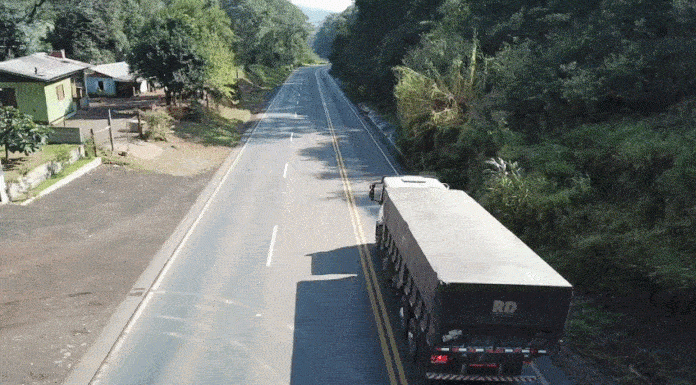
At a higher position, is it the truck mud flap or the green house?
the green house

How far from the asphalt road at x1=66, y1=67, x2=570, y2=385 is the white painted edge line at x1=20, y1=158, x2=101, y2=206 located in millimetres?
7314

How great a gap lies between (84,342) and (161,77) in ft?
111

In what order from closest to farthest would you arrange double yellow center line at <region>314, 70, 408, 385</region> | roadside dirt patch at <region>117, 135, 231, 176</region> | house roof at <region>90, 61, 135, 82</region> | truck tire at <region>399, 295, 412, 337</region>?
double yellow center line at <region>314, 70, 408, 385</region>, truck tire at <region>399, 295, 412, 337</region>, roadside dirt patch at <region>117, 135, 231, 176</region>, house roof at <region>90, 61, 135, 82</region>

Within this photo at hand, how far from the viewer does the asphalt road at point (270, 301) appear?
11.5 metres

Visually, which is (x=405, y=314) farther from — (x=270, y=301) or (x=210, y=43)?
(x=210, y=43)

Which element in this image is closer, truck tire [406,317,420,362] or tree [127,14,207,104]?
truck tire [406,317,420,362]

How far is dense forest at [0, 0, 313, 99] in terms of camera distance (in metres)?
41.9

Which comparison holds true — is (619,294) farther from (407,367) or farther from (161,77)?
(161,77)

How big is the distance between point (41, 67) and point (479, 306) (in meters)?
41.0

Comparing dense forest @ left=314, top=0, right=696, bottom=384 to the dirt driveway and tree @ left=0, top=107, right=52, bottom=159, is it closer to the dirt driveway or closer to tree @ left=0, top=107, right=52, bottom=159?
the dirt driveway

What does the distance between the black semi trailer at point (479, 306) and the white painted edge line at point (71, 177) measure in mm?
19674

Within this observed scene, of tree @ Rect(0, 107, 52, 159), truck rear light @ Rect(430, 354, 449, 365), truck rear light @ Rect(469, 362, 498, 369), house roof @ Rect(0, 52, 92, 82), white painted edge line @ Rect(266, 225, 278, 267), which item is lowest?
white painted edge line @ Rect(266, 225, 278, 267)

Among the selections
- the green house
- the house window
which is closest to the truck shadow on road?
the green house

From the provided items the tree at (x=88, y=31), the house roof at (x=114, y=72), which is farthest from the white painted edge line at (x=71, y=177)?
the tree at (x=88, y=31)
